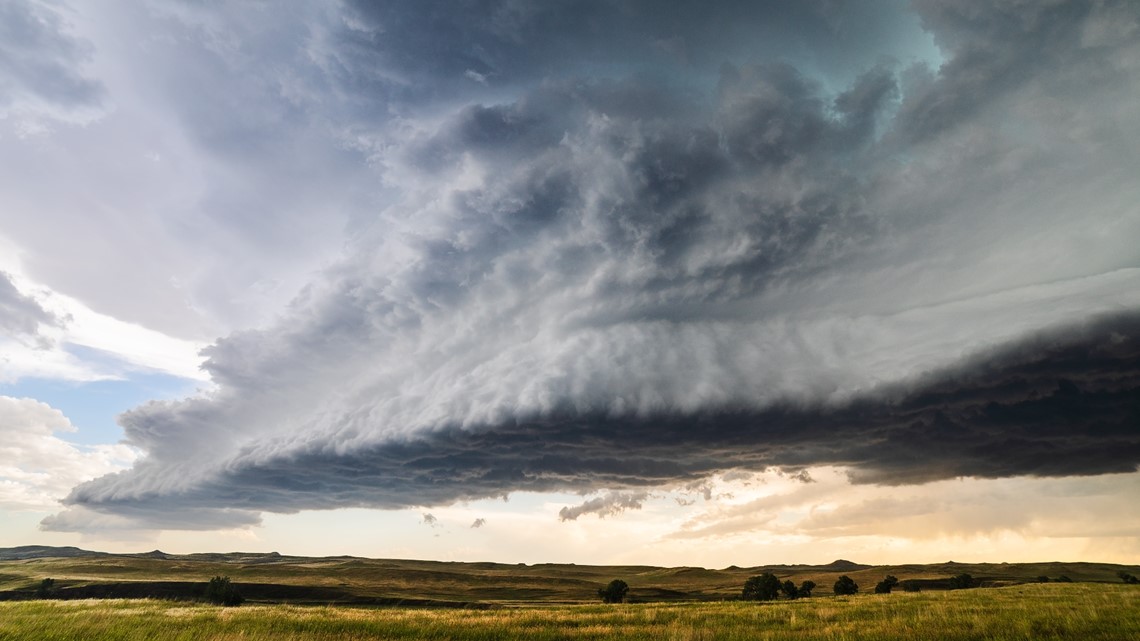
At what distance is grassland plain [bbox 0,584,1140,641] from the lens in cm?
2397

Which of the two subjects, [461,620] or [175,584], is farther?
[175,584]

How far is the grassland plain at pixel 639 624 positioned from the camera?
2397cm

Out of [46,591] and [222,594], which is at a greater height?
[222,594]

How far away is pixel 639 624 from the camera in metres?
30.9

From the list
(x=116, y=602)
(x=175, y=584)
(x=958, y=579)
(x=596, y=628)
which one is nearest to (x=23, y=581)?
(x=175, y=584)

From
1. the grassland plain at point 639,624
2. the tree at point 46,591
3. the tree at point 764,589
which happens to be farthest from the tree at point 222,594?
the tree at point 764,589

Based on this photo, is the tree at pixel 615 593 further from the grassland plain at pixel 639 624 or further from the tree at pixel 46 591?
the tree at pixel 46 591

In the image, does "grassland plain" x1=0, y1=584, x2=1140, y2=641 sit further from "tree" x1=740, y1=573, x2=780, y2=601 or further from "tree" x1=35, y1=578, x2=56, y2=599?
"tree" x1=35, y1=578, x2=56, y2=599

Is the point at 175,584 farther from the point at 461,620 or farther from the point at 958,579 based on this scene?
the point at 958,579

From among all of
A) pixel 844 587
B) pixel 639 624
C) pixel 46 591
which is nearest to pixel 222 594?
pixel 46 591

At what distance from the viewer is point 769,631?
1050 inches

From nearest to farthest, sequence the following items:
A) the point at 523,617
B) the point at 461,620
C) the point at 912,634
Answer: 1. the point at 912,634
2. the point at 461,620
3. the point at 523,617

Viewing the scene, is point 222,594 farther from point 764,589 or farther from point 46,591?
point 764,589

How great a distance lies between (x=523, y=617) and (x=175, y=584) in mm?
143316
